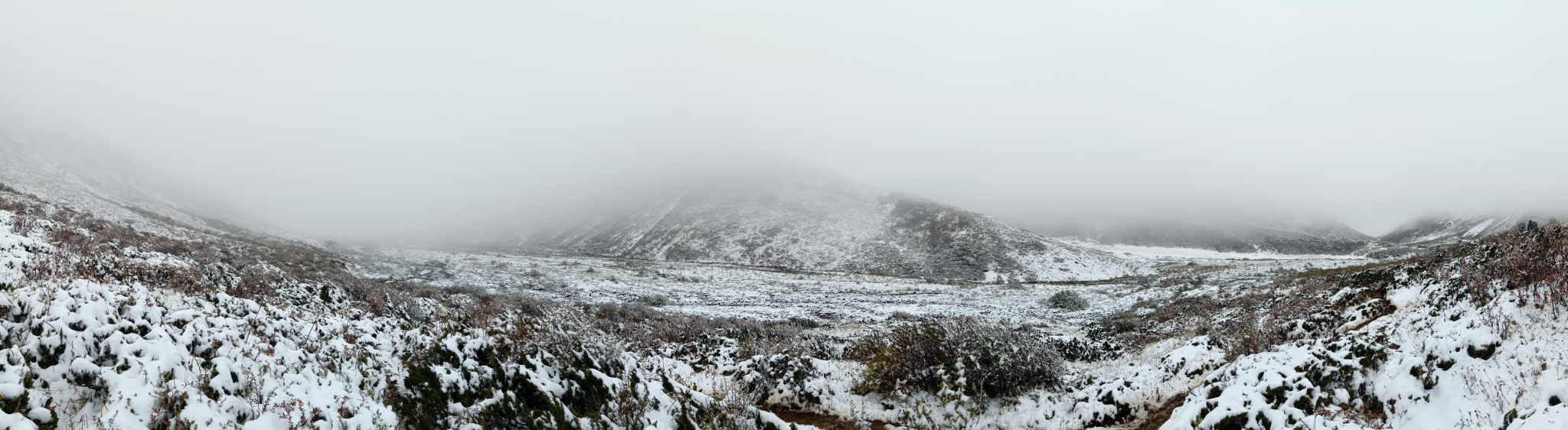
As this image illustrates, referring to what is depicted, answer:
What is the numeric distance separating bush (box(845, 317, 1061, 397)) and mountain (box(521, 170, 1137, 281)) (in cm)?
4737

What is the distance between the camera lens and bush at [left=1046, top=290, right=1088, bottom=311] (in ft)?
118

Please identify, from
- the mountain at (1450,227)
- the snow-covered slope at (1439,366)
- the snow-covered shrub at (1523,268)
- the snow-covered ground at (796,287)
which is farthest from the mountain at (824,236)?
the mountain at (1450,227)

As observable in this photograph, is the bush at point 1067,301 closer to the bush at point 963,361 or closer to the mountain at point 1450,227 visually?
the bush at point 963,361

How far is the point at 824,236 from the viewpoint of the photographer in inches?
3327

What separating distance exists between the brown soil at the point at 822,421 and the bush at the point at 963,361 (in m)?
1.10

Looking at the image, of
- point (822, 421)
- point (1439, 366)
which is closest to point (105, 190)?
point (822, 421)

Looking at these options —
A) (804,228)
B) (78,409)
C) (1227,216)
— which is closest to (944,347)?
(78,409)

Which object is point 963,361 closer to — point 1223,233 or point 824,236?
point 824,236

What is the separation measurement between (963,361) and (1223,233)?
119 metres

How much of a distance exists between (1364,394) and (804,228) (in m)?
79.9

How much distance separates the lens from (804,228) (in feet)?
290

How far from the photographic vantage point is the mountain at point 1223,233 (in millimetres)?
90000

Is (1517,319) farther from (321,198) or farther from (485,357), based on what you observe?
(321,198)

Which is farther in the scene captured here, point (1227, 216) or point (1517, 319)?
point (1227, 216)
